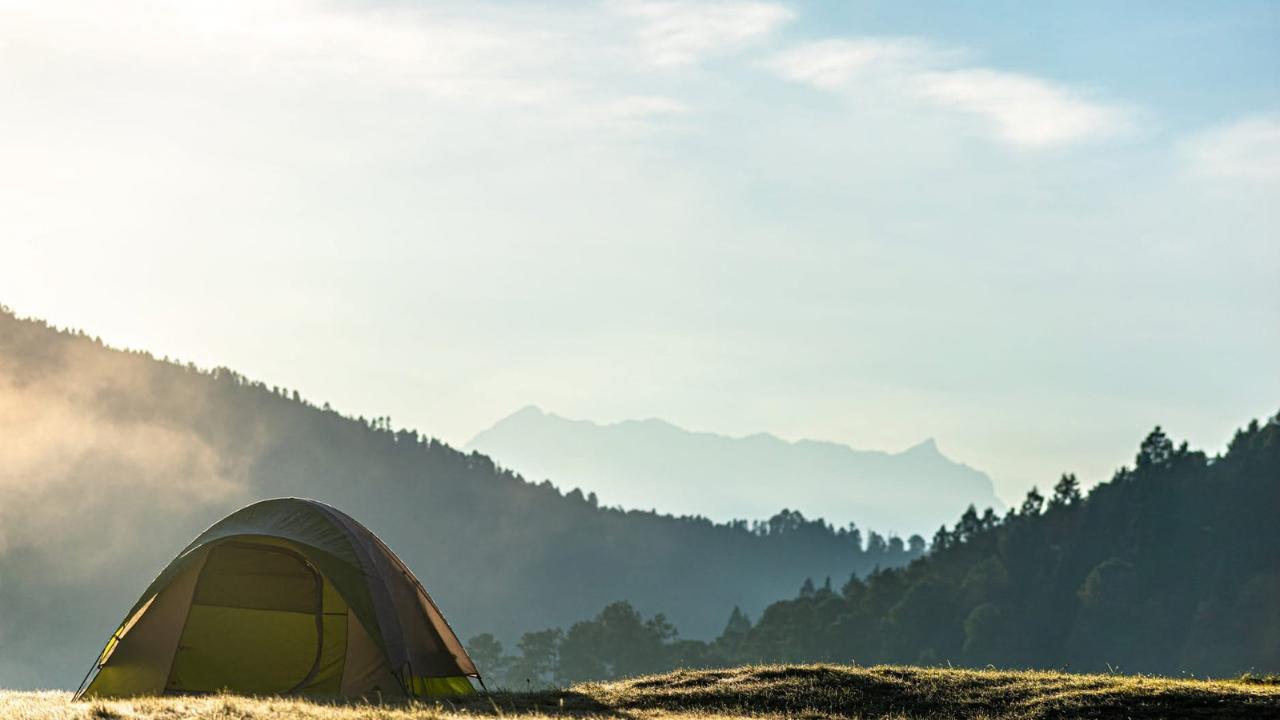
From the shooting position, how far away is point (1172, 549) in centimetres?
16875

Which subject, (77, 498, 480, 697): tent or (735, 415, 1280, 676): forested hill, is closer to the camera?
(77, 498, 480, 697): tent

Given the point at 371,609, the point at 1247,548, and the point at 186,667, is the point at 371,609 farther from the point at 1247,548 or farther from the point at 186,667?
the point at 1247,548

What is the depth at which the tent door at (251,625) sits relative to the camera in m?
25.5

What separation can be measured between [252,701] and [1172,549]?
543ft

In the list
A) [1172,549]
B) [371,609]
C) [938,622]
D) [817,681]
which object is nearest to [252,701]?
[371,609]

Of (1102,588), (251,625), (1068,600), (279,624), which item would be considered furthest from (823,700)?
(1068,600)

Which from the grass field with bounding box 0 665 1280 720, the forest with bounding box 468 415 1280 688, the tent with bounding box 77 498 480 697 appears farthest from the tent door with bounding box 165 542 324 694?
the forest with bounding box 468 415 1280 688

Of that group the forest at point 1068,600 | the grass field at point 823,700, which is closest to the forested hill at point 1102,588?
the forest at point 1068,600

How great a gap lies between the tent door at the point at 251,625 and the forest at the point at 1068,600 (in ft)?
416

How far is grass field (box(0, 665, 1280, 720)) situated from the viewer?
64.6 feet

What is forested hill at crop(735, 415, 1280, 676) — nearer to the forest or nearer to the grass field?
the forest

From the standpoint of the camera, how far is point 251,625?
85.0 ft

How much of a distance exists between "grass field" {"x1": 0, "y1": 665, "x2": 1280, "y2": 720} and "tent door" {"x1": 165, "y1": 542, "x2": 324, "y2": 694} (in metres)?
2.34

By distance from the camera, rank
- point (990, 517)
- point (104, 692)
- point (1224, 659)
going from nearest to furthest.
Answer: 1. point (104, 692)
2. point (1224, 659)
3. point (990, 517)
